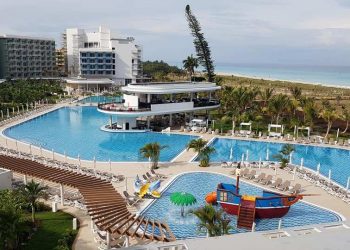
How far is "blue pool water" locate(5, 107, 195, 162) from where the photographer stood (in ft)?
93.8

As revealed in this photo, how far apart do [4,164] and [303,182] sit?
17.6 meters

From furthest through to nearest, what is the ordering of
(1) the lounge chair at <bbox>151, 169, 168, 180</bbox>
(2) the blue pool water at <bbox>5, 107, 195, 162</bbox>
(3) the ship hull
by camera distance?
(2) the blue pool water at <bbox>5, 107, 195, 162</bbox>, (1) the lounge chair at <bbox>151, 169, 168, 180</bbox>, (3) the ship hull

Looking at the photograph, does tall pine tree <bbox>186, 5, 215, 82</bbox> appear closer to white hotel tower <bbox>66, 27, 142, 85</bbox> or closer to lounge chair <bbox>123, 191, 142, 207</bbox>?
white hotel tower <bbox>66, 27, 142, 85</bbox>

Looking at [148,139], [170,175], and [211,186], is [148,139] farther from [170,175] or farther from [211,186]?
[211,186]

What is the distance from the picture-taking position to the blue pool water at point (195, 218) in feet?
52.3

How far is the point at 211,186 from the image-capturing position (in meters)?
21.2

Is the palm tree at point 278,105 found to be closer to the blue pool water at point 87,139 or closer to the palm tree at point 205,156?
the blue pool water at point 87,139

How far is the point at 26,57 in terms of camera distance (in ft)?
293

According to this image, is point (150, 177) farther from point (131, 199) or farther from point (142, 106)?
point (142, 106)

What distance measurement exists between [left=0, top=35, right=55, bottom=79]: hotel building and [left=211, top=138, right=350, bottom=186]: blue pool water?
6760 centimetres

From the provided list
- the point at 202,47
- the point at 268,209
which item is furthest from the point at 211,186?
the point at 202,47

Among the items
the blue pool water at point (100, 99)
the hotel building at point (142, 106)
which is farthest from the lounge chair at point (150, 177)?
the blue pool water at point (100, 99)

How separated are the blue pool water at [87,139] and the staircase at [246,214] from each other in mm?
11432

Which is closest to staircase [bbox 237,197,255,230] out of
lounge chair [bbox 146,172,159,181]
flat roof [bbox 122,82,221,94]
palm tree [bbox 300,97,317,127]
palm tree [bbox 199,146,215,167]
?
lounge chair [bbox 146,172,159,181]
